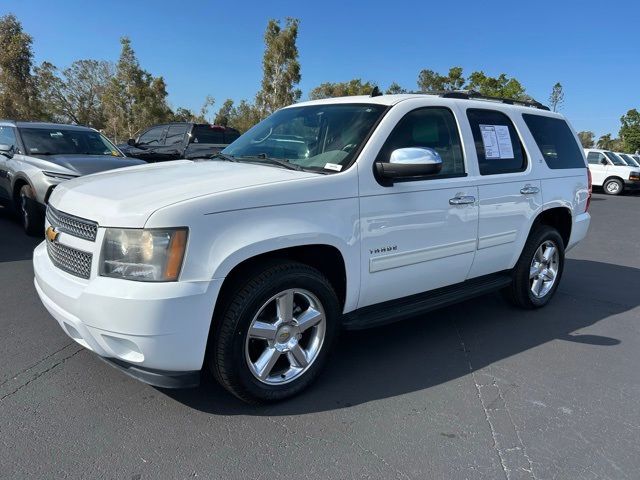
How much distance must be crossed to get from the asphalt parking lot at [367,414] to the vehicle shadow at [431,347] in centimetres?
2

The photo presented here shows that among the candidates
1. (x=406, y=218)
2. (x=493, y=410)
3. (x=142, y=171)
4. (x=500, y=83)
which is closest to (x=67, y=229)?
(x=142, y=171)

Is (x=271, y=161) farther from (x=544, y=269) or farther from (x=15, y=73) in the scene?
(x=15, y=73)

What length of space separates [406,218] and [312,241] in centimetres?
79

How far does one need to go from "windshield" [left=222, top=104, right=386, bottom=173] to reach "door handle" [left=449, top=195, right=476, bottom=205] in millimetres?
838

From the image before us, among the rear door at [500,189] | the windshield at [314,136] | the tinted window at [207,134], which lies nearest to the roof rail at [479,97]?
the rear door at [500,189]

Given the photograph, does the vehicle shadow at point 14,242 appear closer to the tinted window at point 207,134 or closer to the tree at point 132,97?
the tinted window at point 207,134

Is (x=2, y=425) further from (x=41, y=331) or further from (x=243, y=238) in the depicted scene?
(x=243, y=238)

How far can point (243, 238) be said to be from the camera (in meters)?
2.58

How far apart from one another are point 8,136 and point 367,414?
765cm

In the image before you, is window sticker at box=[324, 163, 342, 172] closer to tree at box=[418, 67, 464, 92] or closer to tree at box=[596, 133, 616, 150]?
tree at box=[418, 67, 464, 92]

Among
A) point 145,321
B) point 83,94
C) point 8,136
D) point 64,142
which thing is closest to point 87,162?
point 64,142

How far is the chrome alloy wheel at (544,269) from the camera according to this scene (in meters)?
4.76

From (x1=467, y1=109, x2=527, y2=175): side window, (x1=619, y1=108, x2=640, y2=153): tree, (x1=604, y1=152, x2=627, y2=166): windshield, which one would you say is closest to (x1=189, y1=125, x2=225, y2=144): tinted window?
(x1=467, y1=109, x2=527, y2=175): side window

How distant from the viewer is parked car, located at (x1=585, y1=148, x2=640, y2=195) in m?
21.1
